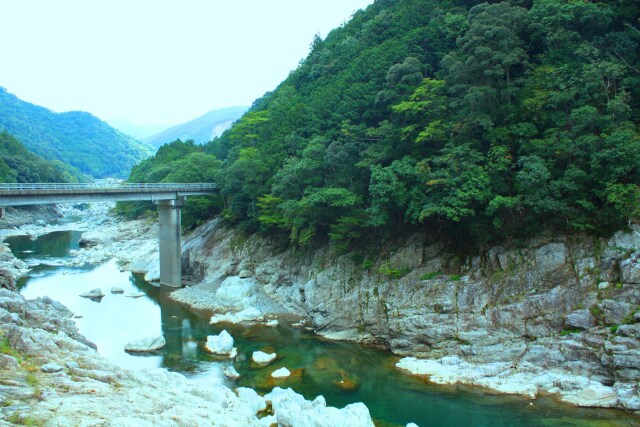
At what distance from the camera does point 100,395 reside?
14938mm

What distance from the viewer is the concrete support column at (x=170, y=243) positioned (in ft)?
135

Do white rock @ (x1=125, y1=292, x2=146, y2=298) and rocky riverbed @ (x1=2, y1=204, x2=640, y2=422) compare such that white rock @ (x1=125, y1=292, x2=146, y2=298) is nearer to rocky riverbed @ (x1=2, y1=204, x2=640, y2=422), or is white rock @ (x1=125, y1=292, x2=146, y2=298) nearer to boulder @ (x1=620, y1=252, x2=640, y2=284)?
rocky riverbed @ (x1=2, y1=204, x2=640, y2=422)

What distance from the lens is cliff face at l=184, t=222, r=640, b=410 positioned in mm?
20016

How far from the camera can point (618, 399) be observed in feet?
59.8

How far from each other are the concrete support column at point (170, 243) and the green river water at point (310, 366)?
2.65m

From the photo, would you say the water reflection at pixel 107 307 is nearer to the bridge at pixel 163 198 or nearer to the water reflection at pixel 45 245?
the bridge at pixel 163 198

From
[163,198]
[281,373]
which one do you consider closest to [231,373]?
[281,373]

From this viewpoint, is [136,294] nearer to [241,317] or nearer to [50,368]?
[241,317]

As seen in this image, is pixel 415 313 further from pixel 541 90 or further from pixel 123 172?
pixel 123 172

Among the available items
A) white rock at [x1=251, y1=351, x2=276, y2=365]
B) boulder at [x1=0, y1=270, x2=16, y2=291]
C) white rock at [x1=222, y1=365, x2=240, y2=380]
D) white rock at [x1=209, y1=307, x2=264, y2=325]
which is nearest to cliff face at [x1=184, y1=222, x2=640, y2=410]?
white rock at [x1=209, y1=307, x2=264, y2=325]

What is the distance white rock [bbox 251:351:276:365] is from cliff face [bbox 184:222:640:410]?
4.79 metres

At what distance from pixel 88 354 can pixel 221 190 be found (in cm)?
2639

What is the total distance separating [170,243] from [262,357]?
68.1 feet

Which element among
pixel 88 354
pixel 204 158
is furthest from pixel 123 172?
pixel 88 354
